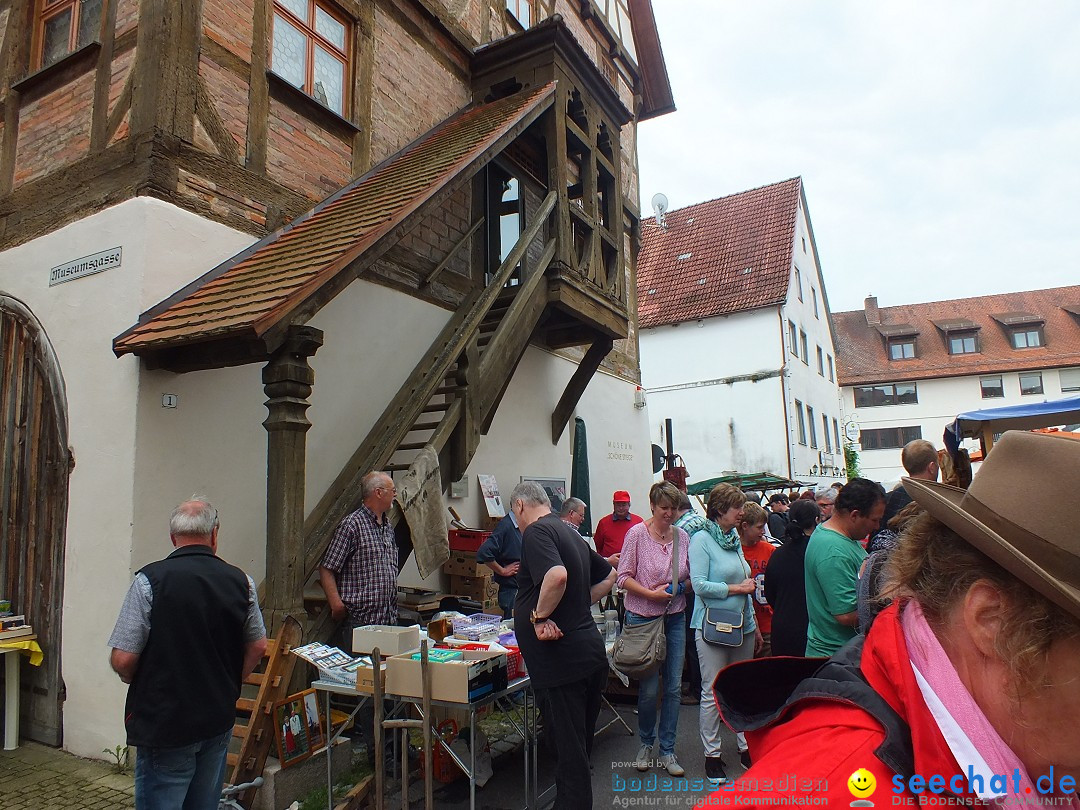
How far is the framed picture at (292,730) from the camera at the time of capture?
4.27 metres

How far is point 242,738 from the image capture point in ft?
14.1

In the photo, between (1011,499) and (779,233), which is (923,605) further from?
(779,233)

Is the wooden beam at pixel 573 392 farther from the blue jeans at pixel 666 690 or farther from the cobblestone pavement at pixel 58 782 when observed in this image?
the cobblestone pavement at pixel 58 782

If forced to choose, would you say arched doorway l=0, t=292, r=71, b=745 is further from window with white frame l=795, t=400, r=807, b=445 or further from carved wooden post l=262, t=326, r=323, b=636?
window with white frame l=795, t=400, r=807, b=445

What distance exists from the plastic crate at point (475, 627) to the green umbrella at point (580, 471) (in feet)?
18.4

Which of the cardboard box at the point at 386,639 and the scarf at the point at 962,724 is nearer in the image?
the scarf at the point at 962,724

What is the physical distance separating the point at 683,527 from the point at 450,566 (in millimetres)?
3178

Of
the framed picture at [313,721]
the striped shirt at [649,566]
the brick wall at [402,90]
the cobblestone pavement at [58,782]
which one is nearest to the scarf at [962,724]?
the striped shirt at [649,566]

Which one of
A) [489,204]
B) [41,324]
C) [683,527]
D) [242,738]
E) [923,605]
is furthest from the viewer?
[489,204]

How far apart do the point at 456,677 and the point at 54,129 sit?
603 cm

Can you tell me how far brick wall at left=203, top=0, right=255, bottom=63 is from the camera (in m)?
6.03

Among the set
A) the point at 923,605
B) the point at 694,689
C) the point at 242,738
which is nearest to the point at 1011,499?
the point at 923,605

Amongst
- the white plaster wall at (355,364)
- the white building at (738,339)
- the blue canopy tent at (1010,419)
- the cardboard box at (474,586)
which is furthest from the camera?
the white building at (738,339)

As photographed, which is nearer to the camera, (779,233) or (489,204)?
(489,204)
